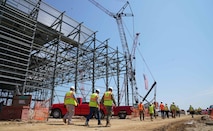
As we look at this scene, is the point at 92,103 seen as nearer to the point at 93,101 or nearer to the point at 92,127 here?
the point at 93,101

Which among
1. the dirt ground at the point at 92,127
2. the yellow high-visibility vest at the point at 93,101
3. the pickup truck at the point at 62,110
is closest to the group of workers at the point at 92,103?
the yellow high-visibility vest at the point at 93,101

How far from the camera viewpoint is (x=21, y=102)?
9.86 m

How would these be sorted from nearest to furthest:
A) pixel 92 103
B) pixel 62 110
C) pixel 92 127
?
pixel 92 127, pixel 92 103, pixel 62 110

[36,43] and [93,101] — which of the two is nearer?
[93,101]

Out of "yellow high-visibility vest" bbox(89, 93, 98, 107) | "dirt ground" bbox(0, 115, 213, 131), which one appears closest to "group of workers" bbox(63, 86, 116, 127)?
"yellow high-visibility vest" bbox(89, 93, 98, 107)

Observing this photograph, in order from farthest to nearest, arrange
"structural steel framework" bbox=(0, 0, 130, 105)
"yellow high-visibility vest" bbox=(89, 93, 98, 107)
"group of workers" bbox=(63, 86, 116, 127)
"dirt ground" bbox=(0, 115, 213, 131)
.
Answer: "structural steel framework" bbox=(0, 0, 130, 105)
"yellow high-visibility vest" bbox=(89, 93, 98, 107)
"group of workers" bbox=(63, 86, 116, 127)
"dirt ground" bbox=(0, 115, 213, 131)

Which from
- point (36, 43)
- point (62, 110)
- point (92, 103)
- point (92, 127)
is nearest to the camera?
point (92, 127)

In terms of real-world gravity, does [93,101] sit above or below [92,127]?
above

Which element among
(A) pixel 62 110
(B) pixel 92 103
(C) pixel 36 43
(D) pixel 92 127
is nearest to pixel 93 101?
(B) pixel 92 103

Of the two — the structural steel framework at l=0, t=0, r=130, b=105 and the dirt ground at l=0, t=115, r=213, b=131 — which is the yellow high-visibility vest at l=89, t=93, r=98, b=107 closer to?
the dirt ground at l=0, t=115, r=213, b=131

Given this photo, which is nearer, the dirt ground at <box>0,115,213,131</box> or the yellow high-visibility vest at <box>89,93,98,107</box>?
the dirt ground at <box>0,115,213,131</box>

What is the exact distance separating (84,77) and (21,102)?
21.2 m

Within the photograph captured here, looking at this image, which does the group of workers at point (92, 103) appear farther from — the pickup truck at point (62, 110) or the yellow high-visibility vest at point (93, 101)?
the pickup truck at point (62, 110)

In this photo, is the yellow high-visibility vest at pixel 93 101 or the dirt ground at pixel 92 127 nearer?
the dirt ground at pixel 92 127
